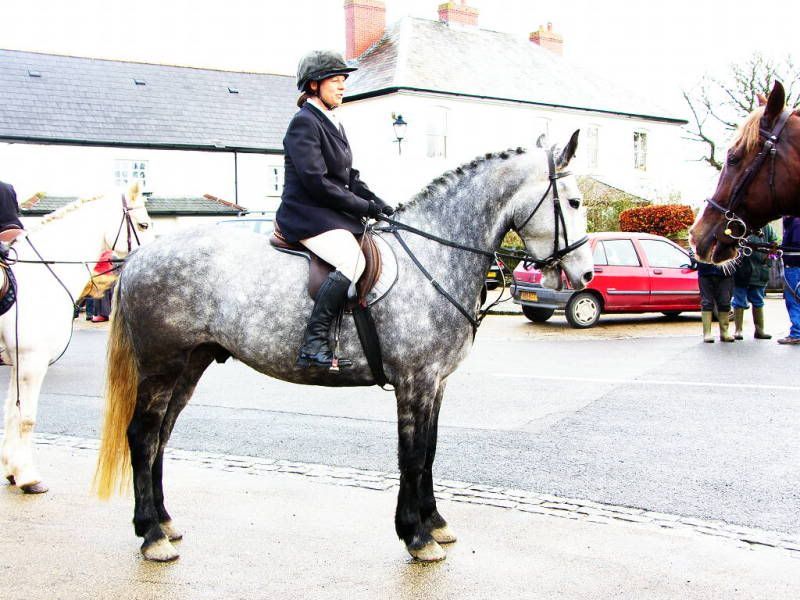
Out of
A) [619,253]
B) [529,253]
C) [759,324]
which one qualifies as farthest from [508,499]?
[619,253]

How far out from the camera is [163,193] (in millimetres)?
42656

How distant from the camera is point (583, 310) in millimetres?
18406

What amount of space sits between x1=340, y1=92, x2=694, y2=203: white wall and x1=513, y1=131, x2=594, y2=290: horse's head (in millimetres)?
28546

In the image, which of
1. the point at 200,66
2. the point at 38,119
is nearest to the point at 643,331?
the point at 38,119

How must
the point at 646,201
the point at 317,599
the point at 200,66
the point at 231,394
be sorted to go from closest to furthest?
the point at 317,599
the point at 231,394
the point at 646,201
the point at 200,66

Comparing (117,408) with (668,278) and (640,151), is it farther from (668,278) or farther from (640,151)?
(640,151)

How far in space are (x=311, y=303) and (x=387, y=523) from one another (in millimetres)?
1666

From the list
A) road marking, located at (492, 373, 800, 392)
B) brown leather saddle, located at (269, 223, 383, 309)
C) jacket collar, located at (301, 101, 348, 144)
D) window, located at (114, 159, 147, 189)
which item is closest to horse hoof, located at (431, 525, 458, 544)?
brown leather saddle, located at (269, 223, 383, 309)

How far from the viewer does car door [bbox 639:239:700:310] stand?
18734 mm

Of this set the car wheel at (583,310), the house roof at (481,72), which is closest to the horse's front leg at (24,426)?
the car wheel at (583,310)

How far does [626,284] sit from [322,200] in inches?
557

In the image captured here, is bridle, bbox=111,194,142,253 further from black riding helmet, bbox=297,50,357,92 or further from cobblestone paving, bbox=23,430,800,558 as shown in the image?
black riding helmet, bbox=297,50,357,92

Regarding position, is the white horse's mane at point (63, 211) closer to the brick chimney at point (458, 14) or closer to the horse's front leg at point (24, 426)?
the horse's front leg at point (24, 426)

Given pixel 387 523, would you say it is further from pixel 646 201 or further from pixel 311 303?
pixel 646 201
